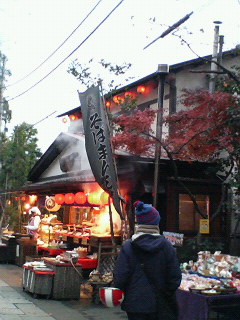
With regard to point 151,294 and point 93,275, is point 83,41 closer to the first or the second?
point 93,275

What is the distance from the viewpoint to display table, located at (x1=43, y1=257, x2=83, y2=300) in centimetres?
1072

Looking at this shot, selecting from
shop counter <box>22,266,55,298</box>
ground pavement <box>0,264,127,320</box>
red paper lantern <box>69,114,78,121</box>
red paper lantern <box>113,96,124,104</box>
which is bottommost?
ground pavement <box>0,264,127,320</box>

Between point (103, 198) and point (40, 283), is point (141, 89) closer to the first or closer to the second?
point (103, 198)

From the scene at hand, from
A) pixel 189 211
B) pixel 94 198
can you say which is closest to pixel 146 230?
pixel 189 211

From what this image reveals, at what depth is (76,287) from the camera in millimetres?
10891

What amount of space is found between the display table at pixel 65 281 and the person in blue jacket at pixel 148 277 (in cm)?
626

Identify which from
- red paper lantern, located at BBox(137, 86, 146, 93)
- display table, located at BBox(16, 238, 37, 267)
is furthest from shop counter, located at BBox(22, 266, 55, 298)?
red paper lantern, located at BBox(137, 86, 146, 93)

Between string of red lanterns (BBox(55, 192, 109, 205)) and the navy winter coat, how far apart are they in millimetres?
8656

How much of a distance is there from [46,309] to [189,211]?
5493 millimetres

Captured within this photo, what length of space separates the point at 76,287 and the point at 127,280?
6.55 meters

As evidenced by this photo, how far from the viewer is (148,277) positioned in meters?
4.69

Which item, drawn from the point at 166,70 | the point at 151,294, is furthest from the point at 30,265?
the point at 151,294

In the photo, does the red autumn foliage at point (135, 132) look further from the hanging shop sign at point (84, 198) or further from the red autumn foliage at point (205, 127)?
the hanging shop sign at point (84, 198)

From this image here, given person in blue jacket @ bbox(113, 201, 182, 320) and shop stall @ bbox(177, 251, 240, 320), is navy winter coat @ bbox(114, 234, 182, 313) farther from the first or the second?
shop stall @ bbox(177, 251, 240, 320)
